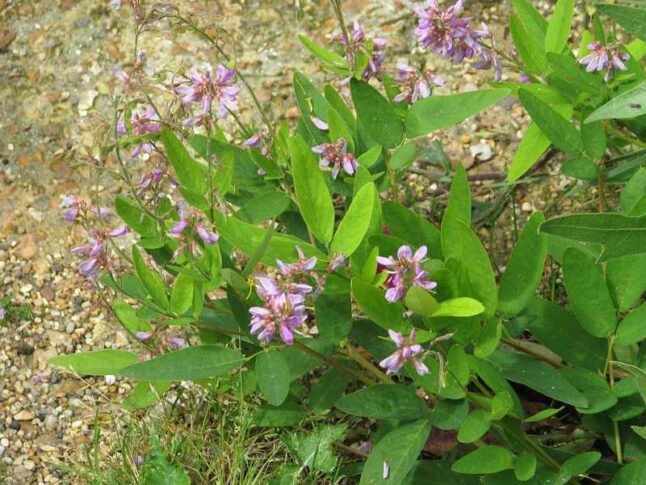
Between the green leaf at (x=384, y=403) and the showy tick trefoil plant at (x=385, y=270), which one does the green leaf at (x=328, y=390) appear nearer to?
the showy tick trefoil plant at (x=385, y=270)

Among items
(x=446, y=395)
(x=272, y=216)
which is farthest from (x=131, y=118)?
(x=446, y=395)

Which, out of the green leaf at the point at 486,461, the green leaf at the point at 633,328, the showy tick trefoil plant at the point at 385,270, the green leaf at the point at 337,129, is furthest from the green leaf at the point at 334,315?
the green leaf at the point at 633,328

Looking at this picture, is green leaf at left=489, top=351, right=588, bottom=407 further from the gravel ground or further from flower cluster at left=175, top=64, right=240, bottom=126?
the gravel ground

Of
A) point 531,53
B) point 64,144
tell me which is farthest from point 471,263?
point 64,144

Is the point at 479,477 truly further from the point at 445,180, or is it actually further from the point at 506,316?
the point at 445,180

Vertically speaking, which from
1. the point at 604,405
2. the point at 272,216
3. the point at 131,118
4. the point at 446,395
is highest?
the point at 131,118

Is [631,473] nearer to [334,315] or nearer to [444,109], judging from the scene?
[334,315]

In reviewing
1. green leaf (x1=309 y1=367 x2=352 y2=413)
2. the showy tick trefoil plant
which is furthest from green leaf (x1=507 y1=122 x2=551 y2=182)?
green leaf (x1=309 y1=367 x2=352 y2=413)
